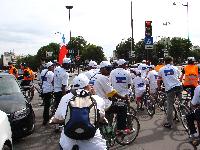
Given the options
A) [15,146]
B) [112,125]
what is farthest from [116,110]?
[15,146]

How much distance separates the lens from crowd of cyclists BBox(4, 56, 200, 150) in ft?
17.2

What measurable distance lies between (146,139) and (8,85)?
4.12 m

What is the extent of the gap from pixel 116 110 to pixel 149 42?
14.2m

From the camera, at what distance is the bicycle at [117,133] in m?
8.91

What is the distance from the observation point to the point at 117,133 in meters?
9.51

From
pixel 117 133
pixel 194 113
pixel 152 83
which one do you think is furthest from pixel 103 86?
pixel 152 83

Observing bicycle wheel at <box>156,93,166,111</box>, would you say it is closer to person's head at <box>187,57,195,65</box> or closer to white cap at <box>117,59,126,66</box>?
person's head at <box>187,57,195,65</box>

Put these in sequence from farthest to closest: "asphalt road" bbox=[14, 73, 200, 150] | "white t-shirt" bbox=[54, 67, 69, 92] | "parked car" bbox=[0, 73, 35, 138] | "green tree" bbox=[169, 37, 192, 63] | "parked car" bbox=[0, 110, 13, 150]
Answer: "green tree" bbox=[169, 37, 192, 63] → "white t-shirt" bbox=[54, 67, 69, 92] → "parked car" bbox=[0, 73, 35, 138] → "asphalt road" bbox=[14, 73, 200, 150] → "parked car" bbox=[0, 110, 13, 150]

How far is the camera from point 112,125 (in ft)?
30.4

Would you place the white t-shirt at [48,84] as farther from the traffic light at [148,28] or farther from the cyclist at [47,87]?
the traffic light at [148,28]

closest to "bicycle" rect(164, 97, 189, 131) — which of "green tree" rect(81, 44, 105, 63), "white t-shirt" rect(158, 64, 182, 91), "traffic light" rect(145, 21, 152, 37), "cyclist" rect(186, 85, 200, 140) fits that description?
"white t-shirt" rect(158, 64, 182, 91)

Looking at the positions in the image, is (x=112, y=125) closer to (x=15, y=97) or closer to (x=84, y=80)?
(x=15, y=97)

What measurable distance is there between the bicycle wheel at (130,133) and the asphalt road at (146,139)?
0.13 meters

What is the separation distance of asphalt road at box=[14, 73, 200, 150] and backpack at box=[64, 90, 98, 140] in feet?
15.8
